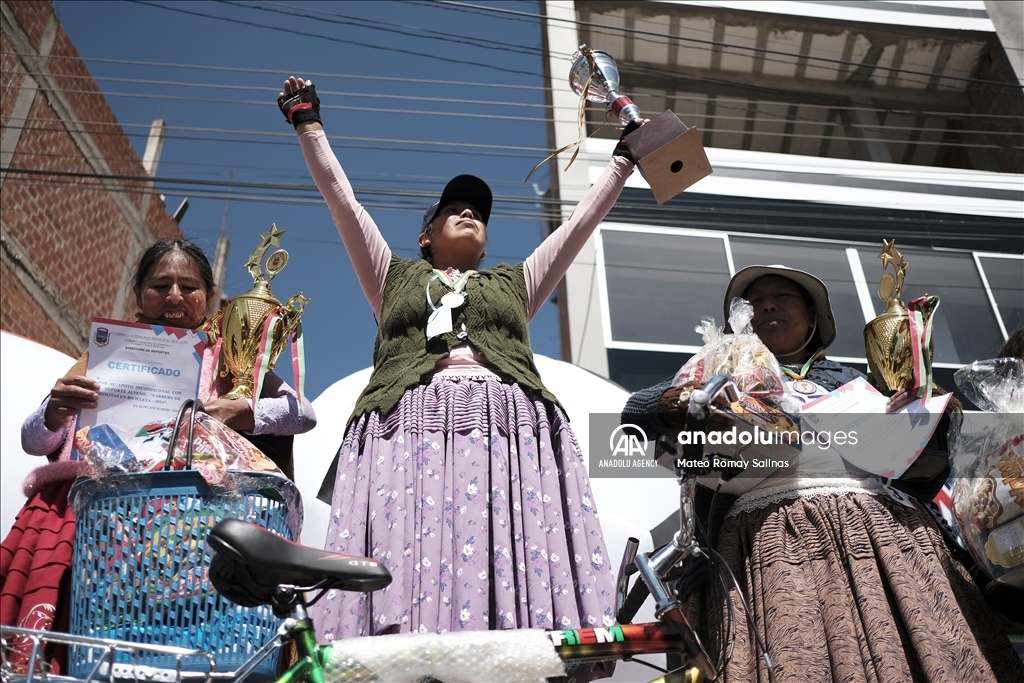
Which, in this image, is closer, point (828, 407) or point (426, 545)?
point (426, 545)

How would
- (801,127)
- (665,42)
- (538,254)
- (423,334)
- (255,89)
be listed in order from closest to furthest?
(423,334) → (538,254) → (255,89) → (665,42) → (801,127)

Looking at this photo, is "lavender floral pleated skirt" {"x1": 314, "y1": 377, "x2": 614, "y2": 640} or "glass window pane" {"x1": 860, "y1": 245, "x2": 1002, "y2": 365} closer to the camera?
"lavender floral pleated skirt" {"x1": 314, "y1": 377, "x2": 614, "y2": 640}

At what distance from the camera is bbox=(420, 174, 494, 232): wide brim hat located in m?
3.59

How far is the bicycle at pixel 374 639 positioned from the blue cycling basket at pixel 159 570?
2.7 inches

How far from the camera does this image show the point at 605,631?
7.48 ft

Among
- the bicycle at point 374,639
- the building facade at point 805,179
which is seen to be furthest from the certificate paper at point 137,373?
the building facade at point 805,179

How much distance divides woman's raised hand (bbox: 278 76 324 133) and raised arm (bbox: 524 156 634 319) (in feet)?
2.89

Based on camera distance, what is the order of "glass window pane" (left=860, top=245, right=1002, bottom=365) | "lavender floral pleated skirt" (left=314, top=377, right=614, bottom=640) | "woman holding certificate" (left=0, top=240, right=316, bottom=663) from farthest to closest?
"glass window pane" (left=860, top=245, right=1002, bottom=365) < "woman holding certificate" (left=0, top=240, right=316, bottom=663) < "lavender floral pleated skirt" (left=314, top=377, right=614, bottom=640)

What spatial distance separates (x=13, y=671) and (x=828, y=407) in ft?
7.91

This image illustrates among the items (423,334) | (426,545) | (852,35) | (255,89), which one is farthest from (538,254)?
(852,35)

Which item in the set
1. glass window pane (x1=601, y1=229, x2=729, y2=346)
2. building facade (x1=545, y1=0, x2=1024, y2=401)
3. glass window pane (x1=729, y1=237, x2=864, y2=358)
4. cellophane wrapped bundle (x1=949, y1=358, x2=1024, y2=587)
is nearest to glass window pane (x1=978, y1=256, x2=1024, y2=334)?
building facade (x1=545, y1=0, x2=1024, y2=401)

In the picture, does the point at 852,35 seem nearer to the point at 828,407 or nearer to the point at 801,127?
the point at 801,127

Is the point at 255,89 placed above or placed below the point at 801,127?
below

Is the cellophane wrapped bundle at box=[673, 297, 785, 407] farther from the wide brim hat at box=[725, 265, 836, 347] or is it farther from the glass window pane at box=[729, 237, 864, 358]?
the glass window pane at box=[729, 237, 864, 358]
